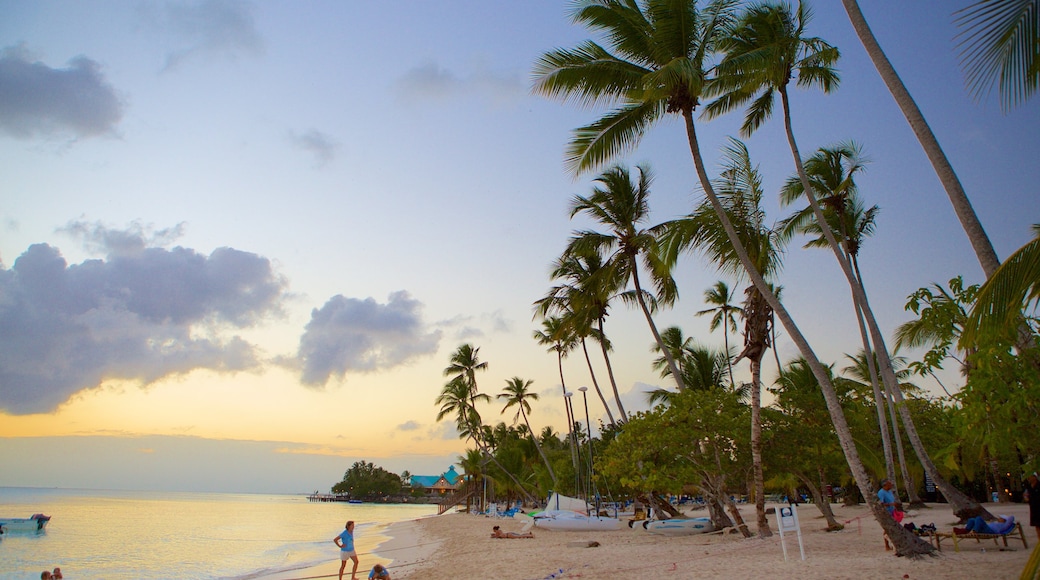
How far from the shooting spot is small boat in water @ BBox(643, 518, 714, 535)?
1739 centimetres

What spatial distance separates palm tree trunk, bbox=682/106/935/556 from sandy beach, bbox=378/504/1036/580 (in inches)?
13.7

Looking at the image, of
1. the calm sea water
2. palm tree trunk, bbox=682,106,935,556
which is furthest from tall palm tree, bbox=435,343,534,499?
palm tree trunk, bbox=682,106,935,556

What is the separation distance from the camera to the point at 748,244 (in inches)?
531

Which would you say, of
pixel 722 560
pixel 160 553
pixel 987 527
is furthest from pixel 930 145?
pixel 160 553

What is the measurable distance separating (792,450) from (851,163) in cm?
920

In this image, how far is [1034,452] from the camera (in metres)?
7.48

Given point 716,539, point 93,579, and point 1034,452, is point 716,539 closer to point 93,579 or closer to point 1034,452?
point 1034,452

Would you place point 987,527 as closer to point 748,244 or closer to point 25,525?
point 748,244

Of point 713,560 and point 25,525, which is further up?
point 713,560

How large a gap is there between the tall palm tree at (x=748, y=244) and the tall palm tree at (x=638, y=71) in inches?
41.5

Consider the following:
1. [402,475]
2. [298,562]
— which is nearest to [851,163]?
[298,562]

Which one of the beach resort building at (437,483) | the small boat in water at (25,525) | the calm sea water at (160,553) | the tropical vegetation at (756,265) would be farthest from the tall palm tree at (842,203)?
the beach resort building at (437,483)

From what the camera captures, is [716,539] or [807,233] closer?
[716,539]

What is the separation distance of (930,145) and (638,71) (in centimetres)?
664
